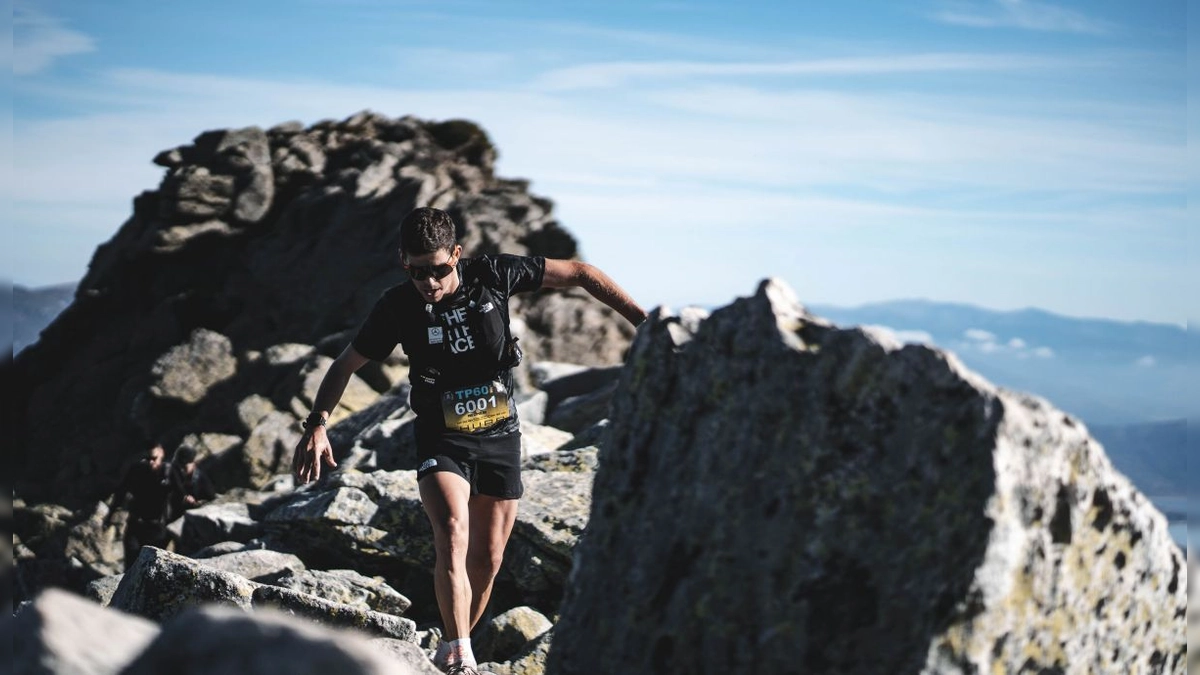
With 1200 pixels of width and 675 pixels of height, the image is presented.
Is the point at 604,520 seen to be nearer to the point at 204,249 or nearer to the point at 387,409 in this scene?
the point at 387,409

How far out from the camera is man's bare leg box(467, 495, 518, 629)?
1061cm

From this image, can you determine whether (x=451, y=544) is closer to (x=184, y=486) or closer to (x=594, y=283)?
(x=594, y=283)

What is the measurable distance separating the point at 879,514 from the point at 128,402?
5408cm

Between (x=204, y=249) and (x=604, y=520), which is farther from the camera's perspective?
(x=204, y=249)

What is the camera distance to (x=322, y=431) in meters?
9.59

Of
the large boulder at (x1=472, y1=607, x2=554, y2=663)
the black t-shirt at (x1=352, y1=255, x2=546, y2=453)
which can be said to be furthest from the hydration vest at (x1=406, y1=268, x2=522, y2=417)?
the large boulder at (x1=472, y1=607, x2=554, y2=663)

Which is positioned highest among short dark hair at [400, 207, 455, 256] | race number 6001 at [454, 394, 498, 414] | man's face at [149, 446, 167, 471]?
short dark hair at [400, 207, 455, 256]

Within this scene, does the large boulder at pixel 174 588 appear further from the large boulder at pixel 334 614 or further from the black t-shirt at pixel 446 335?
the black t-shirt at pixel 446 335

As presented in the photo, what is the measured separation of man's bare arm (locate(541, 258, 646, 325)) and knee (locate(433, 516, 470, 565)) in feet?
7.65

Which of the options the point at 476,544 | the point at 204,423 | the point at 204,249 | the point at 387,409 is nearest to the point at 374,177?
the point at 204,249

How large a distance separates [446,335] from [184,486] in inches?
689

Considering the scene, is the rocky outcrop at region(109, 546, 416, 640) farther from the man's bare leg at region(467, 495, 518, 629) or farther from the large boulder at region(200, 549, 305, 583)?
the large boulder at region(200, 549, 305, 583)

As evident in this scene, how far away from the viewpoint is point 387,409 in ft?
93.9

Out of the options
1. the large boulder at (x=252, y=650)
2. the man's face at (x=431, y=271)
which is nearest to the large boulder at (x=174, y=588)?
the man's face at (x=431, y=271)
